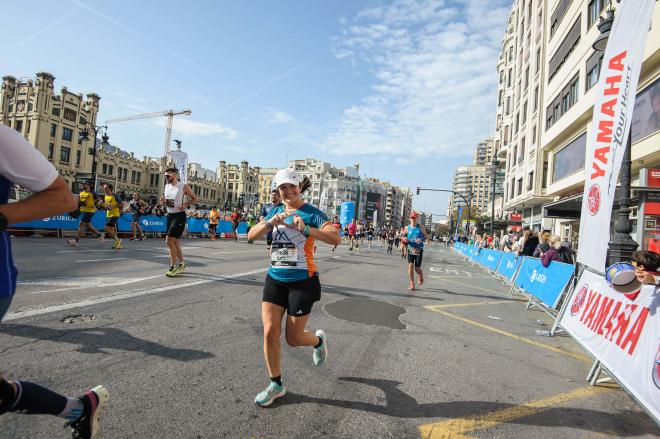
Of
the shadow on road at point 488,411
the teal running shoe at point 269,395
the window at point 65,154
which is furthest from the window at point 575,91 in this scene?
the window at point 65,154

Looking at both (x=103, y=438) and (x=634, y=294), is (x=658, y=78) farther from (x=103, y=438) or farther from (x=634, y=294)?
(x=103, y=438)

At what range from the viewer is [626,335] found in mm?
3650

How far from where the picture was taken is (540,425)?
3.02 m

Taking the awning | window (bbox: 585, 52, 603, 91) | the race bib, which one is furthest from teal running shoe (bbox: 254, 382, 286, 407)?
window (bbox: 585, 52, 603, 91)

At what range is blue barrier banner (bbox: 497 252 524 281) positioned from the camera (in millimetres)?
11964

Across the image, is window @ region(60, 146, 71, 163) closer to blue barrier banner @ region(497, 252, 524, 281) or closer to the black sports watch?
blue barrier banner @ region(497, 252, 524, 281)

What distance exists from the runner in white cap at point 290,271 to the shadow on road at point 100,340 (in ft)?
3.40

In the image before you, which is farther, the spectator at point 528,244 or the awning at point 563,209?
the awning at point 563,209

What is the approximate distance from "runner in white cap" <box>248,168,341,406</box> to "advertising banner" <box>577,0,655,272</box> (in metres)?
→ 4.08

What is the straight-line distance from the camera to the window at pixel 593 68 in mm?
18625

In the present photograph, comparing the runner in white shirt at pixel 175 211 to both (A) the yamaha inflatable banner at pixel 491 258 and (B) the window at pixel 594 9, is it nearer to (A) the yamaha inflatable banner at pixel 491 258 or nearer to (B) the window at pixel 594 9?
(A) the yamaha inflatable banner at pixel 491 258

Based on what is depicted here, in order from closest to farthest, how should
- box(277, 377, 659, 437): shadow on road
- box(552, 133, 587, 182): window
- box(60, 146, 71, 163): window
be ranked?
box(277, 377, 659, 437): shadow on road, box(552, 133, 587, 182): window, box(60, 146, 71, 163): window

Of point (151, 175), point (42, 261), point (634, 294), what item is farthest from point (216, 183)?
point (634, 294)

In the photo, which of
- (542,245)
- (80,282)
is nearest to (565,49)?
(542,245)
